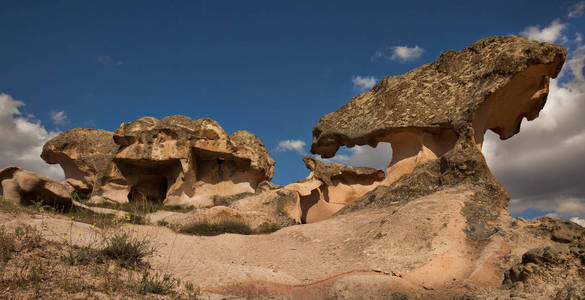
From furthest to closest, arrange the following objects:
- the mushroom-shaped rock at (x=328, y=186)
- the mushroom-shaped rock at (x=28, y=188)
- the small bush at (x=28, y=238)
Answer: the mushroom-shaped rock at (x=328, y=186)
the mushroom-shaped rock at (x=28, y=188)
the small bush at (x=28, y=238)

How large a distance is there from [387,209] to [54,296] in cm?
548

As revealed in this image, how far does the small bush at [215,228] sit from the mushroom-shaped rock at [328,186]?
4.24 m

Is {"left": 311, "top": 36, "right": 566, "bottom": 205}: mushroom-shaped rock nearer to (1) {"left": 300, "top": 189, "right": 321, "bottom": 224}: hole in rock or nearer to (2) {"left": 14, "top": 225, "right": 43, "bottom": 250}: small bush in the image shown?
(1) {"left": 300, "top": 189, "right": 321, "bottom": 224}: hole in rock

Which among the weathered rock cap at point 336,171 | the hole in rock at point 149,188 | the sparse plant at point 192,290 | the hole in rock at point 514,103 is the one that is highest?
the hole in rock at point 149,188

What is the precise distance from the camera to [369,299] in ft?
14.2

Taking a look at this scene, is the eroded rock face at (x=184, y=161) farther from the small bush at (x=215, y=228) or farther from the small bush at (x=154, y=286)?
the small bush at (x=154, y=286)

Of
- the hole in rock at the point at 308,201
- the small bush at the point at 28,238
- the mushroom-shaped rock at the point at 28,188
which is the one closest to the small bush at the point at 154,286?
the small bush at the point at 28,238

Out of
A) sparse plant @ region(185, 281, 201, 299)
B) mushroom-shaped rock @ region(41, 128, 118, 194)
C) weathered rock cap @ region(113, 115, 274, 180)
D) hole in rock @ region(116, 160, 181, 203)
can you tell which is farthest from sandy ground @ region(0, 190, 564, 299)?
mushroom-shaped rock @ region(41, 128, 118, 194)

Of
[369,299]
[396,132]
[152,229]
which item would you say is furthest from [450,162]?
[152,229]

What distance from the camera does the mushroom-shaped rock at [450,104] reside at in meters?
8.06

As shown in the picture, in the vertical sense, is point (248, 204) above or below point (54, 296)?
above

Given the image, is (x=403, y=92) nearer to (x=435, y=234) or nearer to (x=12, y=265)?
(x=435, y=234)

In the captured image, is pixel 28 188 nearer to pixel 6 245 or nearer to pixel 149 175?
pixel 6 245

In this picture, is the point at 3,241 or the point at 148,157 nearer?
the point at 3,241
